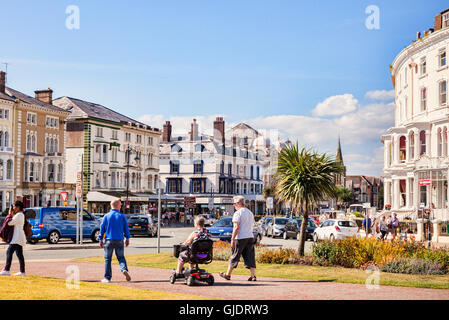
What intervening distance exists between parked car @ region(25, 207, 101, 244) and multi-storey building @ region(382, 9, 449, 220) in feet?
81.7

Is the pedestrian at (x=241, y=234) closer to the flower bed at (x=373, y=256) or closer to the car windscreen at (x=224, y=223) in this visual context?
the flower bed at (x=373, y=256)

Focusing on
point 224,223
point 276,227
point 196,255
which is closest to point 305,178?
point 196,255

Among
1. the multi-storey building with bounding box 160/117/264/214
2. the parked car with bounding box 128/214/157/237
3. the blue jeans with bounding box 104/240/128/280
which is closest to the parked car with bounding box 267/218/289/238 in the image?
the parked car with bounding box 128/214/157/237

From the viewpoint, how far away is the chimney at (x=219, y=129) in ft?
296

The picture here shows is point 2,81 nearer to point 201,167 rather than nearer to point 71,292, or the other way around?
point 201,167

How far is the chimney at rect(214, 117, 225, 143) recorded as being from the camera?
90312 mm

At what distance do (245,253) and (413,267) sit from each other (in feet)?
14.3

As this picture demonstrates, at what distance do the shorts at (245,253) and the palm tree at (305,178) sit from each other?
4.92 metres

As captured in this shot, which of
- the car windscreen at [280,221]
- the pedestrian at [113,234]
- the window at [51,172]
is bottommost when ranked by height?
the car windscreen at [280,221]

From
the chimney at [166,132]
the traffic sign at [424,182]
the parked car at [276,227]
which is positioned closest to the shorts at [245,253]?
the parked car at [276,227]

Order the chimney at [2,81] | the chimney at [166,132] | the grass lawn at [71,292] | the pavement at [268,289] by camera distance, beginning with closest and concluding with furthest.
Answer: the grass lawn at [71,292], the pavement at [268,289], the chimney at [2,81], the chimney at [166,132]

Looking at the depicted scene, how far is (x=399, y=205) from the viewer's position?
1997 inches

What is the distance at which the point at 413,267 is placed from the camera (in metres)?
14.4
